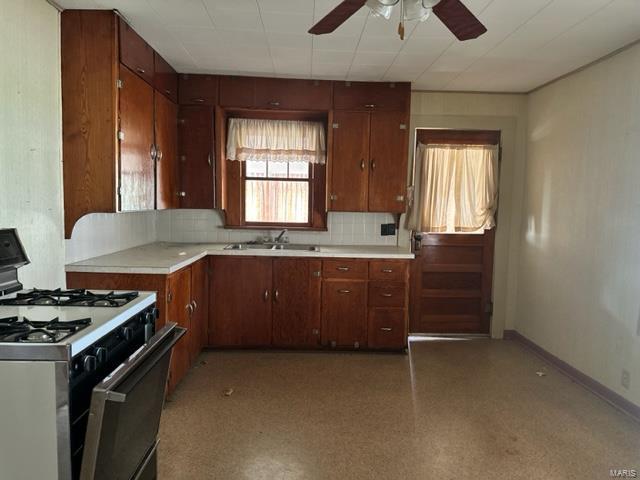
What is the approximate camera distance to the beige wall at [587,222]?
2.84 metres

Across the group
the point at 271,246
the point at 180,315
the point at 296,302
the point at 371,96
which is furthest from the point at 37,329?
the point at 371,96

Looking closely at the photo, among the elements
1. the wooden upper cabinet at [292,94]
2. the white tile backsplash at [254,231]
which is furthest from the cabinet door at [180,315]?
the wooden upper cabinet at [292,94]

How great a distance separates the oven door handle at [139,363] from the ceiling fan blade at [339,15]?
1.56 metres

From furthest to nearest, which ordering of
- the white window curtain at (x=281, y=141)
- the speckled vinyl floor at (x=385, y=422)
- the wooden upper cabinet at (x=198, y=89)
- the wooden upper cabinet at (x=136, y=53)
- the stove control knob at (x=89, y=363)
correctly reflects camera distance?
1. the white window curtain at (x=281, y=141)
2. the wooden upper cabinet at (x=198, y=89)
3. the wooden upper cabinet at (x=136, y=53)
4. the speckled vinyl floor at (x=385, y=422)
5. the stove control knob at (x=89, y=363)

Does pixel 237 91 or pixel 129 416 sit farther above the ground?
pixel 237 91

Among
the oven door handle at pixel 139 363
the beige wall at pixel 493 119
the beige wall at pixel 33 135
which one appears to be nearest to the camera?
the oven door handle at pixel 139 363

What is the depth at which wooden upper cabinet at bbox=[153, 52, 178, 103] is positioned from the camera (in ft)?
10.7

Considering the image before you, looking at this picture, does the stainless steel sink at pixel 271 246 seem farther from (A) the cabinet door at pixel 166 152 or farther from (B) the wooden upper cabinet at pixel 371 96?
(B) the wooden upper cabinet at pixel 371 96

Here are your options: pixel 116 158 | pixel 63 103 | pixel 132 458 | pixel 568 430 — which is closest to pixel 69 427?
pixel 132 458

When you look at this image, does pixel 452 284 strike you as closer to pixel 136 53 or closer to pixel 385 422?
pixel 385 422

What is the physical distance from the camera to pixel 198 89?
3.88 m

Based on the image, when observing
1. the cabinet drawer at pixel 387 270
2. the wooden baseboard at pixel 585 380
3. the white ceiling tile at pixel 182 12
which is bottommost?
the wooden baseboard at pixel 585 380

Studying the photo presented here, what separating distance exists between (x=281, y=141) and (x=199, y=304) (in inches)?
68.1

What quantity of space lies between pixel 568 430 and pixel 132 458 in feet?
8.15
